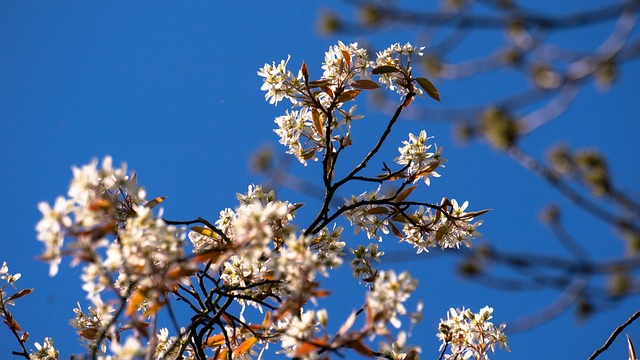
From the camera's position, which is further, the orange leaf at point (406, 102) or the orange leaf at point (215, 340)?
the orange leaf at point (406, 102)

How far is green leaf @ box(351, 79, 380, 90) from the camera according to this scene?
3.41 meters

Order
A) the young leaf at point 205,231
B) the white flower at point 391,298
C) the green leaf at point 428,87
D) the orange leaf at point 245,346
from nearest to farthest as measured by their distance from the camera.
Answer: the white flower at point 391,298
the orange leaf at point 245,346
the young leaf at point 205,231
the green leaf at point 428,87

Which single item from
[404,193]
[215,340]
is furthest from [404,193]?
[215,340]

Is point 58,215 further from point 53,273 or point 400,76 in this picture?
point 400,76

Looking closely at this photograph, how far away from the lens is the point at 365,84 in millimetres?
3414

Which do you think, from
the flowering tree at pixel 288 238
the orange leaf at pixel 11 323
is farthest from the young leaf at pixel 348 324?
the orange leaf at pixel 11 323

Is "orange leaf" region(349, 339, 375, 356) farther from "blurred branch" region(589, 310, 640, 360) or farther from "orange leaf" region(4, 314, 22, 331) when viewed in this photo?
"orange leaf" region(4, 314, 22, 331)

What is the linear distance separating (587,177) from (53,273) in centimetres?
156

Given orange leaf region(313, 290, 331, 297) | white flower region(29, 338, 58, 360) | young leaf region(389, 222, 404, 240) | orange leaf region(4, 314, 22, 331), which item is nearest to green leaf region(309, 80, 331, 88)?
young leaf region(389, 222, 404, 240)

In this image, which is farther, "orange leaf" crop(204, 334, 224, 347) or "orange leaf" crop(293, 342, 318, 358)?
"orange leaf" crop(204, 334, 224, 347)

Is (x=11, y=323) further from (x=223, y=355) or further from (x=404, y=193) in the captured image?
(x=404, y=193)

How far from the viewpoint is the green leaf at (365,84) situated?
341 cm

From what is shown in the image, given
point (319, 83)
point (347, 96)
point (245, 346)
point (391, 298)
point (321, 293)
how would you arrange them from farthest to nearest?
1. point (347, 96)
2. point (319, 83)
3. point (245, 346)
4. point (321, 293)
5. point (391, 298)

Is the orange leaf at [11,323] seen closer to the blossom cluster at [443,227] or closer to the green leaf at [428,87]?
the blossom cluster at [443,227]
